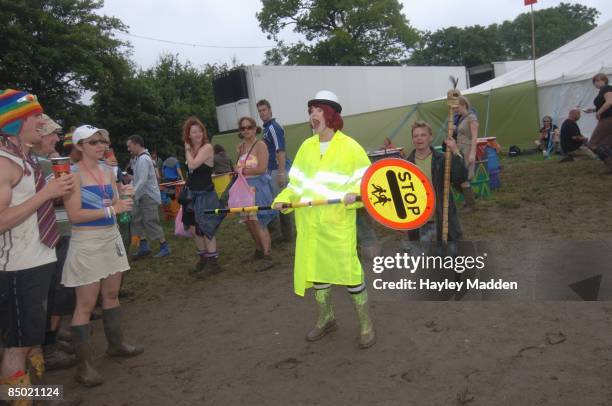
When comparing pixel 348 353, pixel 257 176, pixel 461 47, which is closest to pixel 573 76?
pixel 257 176

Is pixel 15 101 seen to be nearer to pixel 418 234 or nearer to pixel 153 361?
pixel 153 361

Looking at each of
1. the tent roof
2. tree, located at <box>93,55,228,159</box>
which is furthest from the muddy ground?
tree, located at <box>93,55,228,159</box>

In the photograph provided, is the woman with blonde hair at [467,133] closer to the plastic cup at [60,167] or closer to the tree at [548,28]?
the plastic cup at [60,167]

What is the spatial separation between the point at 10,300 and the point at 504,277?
4160 millimetres

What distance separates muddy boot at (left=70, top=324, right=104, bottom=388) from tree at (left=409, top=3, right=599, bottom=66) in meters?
61.1

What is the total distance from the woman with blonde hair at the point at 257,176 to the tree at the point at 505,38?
57847 mm

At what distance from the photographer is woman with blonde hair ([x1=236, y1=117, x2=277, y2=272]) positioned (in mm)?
Result: 6312

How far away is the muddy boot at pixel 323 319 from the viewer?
4051 millimetres

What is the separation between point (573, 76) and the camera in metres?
15.1

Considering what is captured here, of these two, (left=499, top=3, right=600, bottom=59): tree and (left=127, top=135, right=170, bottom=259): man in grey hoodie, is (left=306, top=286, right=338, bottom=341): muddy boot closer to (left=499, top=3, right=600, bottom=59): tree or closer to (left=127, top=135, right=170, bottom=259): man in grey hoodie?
(left=127, top=135, right=170, bottom=259): man in grey hoodie

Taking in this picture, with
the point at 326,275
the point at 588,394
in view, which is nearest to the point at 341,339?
the point at 326,275

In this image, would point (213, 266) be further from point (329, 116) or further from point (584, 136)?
point (584, 136)

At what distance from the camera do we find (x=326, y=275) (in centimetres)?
382

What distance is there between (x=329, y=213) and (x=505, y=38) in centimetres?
9047
